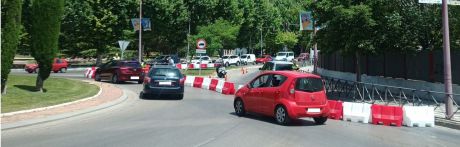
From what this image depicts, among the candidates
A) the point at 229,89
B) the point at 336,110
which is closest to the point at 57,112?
the point at 336,110

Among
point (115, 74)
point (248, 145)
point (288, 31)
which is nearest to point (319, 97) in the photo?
point (248, 145)

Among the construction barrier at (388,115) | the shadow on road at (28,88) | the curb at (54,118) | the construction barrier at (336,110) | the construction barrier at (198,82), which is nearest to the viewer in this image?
the curb at (54,118)

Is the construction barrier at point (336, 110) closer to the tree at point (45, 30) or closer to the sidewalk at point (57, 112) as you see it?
the sidewalk at point (57, 112)

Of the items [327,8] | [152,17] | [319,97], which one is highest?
[152,17]

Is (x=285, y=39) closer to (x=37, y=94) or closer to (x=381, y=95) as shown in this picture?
(x=381, y=95)

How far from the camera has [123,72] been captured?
31.2 meters

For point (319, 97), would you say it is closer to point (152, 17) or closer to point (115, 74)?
point (115, 74)

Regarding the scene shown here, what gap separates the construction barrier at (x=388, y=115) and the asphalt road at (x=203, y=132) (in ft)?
1.78

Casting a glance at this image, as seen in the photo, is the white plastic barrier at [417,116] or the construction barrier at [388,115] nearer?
the white plastic barrier at [417,116]

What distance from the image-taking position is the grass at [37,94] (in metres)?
17.4

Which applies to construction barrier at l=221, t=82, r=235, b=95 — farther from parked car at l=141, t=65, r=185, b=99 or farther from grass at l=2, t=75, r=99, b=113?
grass at l=2, t=75, r=99, b=113

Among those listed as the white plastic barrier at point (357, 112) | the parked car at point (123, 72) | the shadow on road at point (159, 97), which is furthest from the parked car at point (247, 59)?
the white plastic barrier at point (357, 112)

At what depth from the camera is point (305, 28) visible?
3531 centimetres

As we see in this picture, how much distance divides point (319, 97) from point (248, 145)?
14.9 feet
